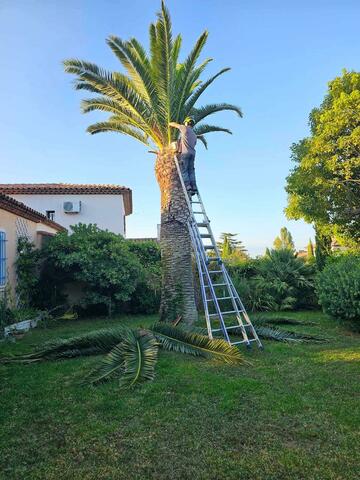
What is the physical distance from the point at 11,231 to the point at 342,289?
9.58 metres

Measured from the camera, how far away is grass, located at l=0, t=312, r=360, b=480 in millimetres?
3020

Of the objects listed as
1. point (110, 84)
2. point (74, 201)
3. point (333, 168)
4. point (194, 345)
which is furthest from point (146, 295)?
point (74, 201)

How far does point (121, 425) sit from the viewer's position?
384 cm

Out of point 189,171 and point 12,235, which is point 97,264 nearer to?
point 12,235

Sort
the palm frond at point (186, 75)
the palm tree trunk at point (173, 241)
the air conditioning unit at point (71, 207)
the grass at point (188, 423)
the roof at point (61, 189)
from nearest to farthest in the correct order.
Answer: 1. the grass at point (188, 423)
2. the palm tree trunk at point (173, 241)
3. the palm frond at point (186, 75)
4. the roof at point (61, 189)
5. the air conditioning unit at point (71, 207)

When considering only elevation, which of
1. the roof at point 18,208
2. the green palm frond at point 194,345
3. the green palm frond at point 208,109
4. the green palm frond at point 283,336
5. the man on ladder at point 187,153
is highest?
the green palm frond at point 208,109

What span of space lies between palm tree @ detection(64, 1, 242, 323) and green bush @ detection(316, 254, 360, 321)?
349cm

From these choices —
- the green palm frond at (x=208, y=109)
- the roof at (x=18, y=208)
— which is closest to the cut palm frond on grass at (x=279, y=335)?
the green palm frond at (x=208, y=109)

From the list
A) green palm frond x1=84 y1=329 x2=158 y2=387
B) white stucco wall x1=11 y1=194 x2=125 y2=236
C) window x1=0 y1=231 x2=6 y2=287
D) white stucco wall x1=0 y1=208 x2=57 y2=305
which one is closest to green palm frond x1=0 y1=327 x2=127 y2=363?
green palm frond x1=84 y1=329 x2=158 y2=387

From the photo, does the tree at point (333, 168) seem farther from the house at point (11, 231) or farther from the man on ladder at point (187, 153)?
the house at point (11, 231)

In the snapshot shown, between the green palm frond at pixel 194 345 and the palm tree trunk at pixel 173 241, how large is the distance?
205cm

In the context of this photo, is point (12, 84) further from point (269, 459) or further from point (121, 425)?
point (269, 459)

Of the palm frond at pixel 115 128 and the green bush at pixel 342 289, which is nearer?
the green bush at pixel 342 289

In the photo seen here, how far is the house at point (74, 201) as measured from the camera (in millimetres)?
22859
